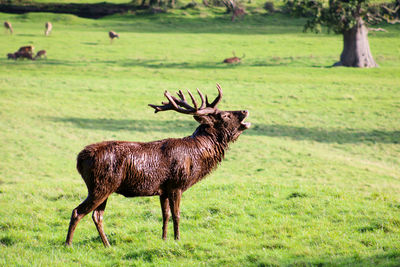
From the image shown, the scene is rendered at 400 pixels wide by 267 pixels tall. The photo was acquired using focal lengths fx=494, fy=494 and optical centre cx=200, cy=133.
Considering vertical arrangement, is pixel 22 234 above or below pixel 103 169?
below

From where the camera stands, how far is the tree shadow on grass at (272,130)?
71.1 ft

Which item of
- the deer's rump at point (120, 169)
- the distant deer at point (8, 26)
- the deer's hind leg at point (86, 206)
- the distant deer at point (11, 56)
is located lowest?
the distant deer at point (11, 56)

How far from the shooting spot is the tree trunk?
125 feet

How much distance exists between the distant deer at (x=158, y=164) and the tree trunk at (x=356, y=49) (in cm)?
3262

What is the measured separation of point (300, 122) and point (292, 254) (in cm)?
1775

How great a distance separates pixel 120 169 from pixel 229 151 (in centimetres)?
1260

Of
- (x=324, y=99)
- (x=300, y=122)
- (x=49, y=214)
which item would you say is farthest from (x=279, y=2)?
(x=49, y=214)

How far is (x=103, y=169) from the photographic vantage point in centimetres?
713

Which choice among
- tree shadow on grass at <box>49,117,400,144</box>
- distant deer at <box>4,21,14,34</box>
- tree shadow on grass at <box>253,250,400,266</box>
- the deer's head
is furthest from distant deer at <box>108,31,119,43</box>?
tree shadow on grass at <box>253,250,400,266</box>

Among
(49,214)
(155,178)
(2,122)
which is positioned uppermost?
(155,178)

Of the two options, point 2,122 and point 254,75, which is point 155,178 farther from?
point 254,75

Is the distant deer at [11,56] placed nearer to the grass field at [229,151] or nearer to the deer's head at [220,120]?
the grass field at [229,151]

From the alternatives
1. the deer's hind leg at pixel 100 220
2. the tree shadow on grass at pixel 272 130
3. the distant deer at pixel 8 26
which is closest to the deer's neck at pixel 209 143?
the deer's hind leg at pixel 100 220

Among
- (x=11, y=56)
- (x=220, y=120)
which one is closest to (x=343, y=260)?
(x=220, y=120)
